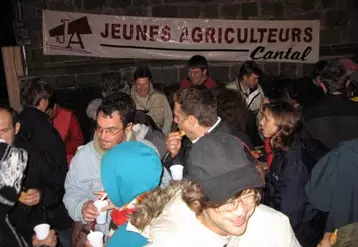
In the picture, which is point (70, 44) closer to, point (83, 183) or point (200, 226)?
point (83, 183)

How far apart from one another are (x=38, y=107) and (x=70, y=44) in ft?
11.6

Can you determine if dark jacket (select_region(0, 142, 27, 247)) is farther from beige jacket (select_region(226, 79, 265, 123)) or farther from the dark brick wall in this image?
the dark brick wall

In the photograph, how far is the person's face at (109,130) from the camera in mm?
2793

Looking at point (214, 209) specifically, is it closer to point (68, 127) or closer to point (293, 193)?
point (293, 193)

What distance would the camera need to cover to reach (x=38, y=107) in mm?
3953

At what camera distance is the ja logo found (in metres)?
7.15

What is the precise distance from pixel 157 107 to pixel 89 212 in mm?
3087

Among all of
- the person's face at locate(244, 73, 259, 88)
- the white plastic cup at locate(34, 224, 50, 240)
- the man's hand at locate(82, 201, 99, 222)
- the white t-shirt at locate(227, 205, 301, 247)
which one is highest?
the person's face at locate(244, 73, 259, 88)

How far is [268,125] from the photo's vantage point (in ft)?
10.1

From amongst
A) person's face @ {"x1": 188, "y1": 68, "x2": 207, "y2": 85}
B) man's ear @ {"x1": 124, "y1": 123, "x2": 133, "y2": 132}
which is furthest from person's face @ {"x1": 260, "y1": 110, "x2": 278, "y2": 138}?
person's face @ {"x1": 188, "y1": 68, "x2": 207, "y2": 85}

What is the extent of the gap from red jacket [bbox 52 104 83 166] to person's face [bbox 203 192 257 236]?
298 centimetres

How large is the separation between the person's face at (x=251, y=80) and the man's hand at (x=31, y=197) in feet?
10.5

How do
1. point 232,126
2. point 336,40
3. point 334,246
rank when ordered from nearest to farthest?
1. point 334,246
2. point 232,126
3. point 336,40

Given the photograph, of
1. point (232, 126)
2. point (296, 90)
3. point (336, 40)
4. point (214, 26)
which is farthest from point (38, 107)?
point (336, 40)
